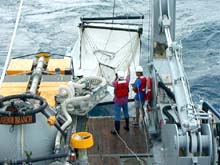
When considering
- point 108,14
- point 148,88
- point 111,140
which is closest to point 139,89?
point 148,88

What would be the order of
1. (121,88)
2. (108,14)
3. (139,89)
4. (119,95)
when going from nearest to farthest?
(121,88)
(119,95)
(139,89)
(108,14)

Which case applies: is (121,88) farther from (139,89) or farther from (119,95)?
(139,89)

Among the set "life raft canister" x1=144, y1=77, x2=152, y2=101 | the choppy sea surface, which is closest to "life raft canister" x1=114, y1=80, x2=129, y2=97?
"life raft canister" x1=144, y1=77, x2=152, y2=101

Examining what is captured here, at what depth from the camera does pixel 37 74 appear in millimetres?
11656

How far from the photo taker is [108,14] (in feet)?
103

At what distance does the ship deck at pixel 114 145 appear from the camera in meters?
12.4

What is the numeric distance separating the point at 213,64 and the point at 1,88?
14.5 m

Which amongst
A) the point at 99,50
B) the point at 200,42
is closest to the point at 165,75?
the point at 99,50

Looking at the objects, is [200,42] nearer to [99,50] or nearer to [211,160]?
[99,50]

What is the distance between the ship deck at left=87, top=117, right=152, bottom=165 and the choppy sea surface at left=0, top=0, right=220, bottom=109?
646cm

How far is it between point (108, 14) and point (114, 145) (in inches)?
752

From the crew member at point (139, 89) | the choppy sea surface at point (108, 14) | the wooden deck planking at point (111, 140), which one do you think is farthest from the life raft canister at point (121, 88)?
the choppy sea surface at point (108, 14)

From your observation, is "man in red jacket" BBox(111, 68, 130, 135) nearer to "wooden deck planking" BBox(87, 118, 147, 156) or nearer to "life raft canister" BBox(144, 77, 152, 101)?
"wooden deck planking" BBox(87, 118, 147, 156)

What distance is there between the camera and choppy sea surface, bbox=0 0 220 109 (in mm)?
23125
